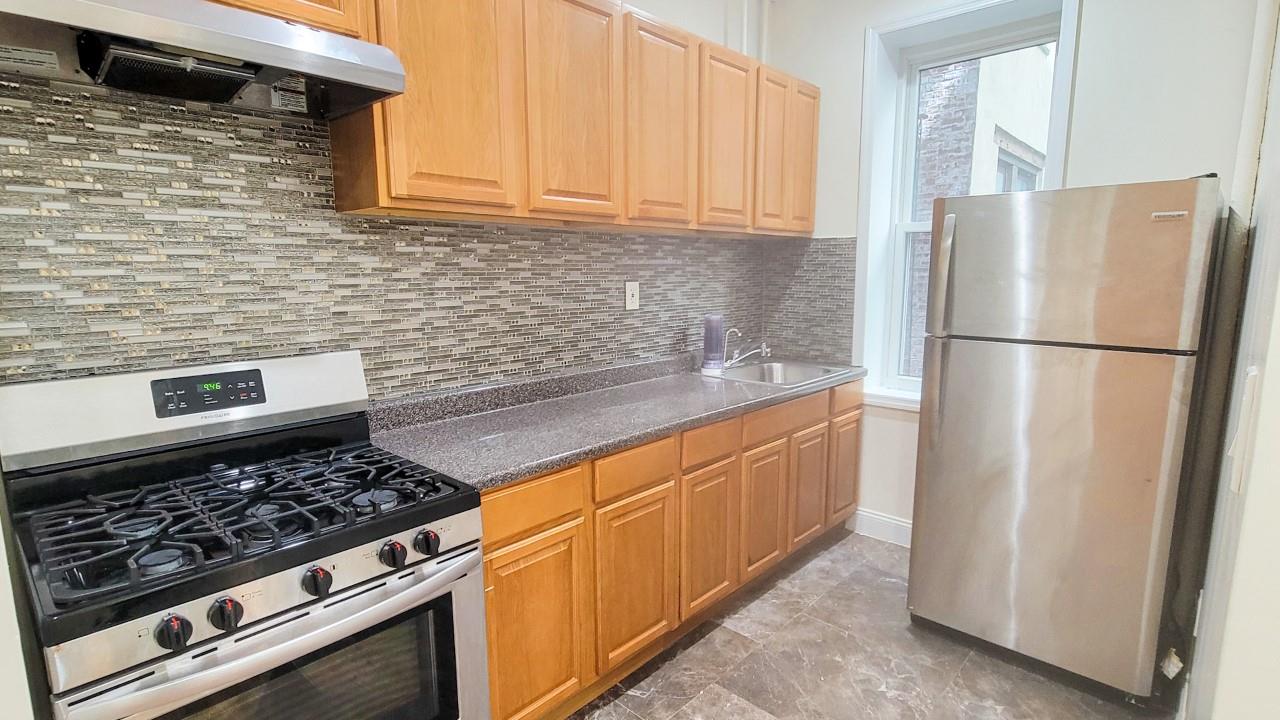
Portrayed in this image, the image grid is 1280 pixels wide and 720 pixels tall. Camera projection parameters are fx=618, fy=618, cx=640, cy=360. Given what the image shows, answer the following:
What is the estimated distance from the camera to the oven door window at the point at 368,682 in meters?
1.12

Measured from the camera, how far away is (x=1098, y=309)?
1.89m

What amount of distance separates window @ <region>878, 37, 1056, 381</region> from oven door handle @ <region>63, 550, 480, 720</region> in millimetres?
2215

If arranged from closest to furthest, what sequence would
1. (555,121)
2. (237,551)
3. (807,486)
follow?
(237,551) → (555,121) → (807,486)

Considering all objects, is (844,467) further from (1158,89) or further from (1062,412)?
(1158,89)

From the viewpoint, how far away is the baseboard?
307cm

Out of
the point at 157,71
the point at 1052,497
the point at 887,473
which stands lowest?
the point at 887,473

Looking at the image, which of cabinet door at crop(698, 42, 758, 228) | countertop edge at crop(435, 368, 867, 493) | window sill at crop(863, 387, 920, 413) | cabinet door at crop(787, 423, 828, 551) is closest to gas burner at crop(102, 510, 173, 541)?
countertop edge at crop(435, 368, 867, 493)

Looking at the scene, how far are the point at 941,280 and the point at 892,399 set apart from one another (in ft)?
3.25

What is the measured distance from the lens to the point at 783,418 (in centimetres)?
251

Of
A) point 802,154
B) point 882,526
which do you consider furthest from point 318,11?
point 882,526

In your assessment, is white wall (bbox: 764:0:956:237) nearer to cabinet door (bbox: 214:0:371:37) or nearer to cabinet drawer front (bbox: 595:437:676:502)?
cabinet drawer front (bbox: 595:437:676:502)

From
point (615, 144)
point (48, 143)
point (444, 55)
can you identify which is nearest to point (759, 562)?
point (615, 144)

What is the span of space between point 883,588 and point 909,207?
1876 millimetres

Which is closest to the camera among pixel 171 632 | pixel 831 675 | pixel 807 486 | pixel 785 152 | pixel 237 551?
pixel 171 632
